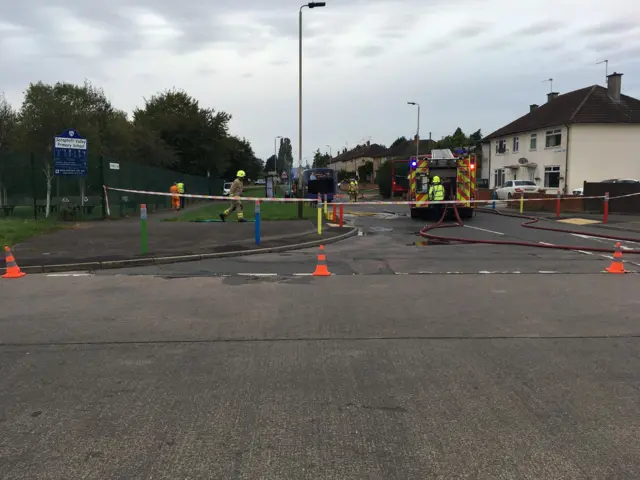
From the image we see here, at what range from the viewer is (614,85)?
133 feet

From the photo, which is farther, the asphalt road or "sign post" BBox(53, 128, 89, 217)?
"sign post" BBox(53, 128, 89, 217)

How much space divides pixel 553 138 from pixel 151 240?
35540 mm

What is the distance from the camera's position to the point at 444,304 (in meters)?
7.18

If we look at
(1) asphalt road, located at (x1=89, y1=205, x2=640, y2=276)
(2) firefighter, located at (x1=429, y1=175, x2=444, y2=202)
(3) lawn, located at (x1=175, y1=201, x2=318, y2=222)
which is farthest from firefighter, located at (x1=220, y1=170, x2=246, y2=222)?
(2) firefighter, located at (x1=429, y1=175, x2=444, y2=202)

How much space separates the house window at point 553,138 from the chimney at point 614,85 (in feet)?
17.1

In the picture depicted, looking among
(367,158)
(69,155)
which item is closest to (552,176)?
(69,155)

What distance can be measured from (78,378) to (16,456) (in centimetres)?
131

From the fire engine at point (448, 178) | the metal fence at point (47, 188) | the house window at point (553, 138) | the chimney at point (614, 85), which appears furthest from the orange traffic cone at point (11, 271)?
the chimney at point (614, 85)

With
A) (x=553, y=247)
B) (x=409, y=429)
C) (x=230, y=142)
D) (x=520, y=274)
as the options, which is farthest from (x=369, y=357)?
(x=230, y=142)

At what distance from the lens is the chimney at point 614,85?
4041 centimetres

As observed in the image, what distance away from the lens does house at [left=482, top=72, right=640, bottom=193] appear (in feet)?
127

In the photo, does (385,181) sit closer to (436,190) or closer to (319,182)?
(319,182)

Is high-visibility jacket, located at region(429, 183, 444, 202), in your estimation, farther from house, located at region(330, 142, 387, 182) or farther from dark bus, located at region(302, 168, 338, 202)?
house, located at region(330, 142, 387, 182)

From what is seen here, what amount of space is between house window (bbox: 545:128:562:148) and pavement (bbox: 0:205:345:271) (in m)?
29.2
